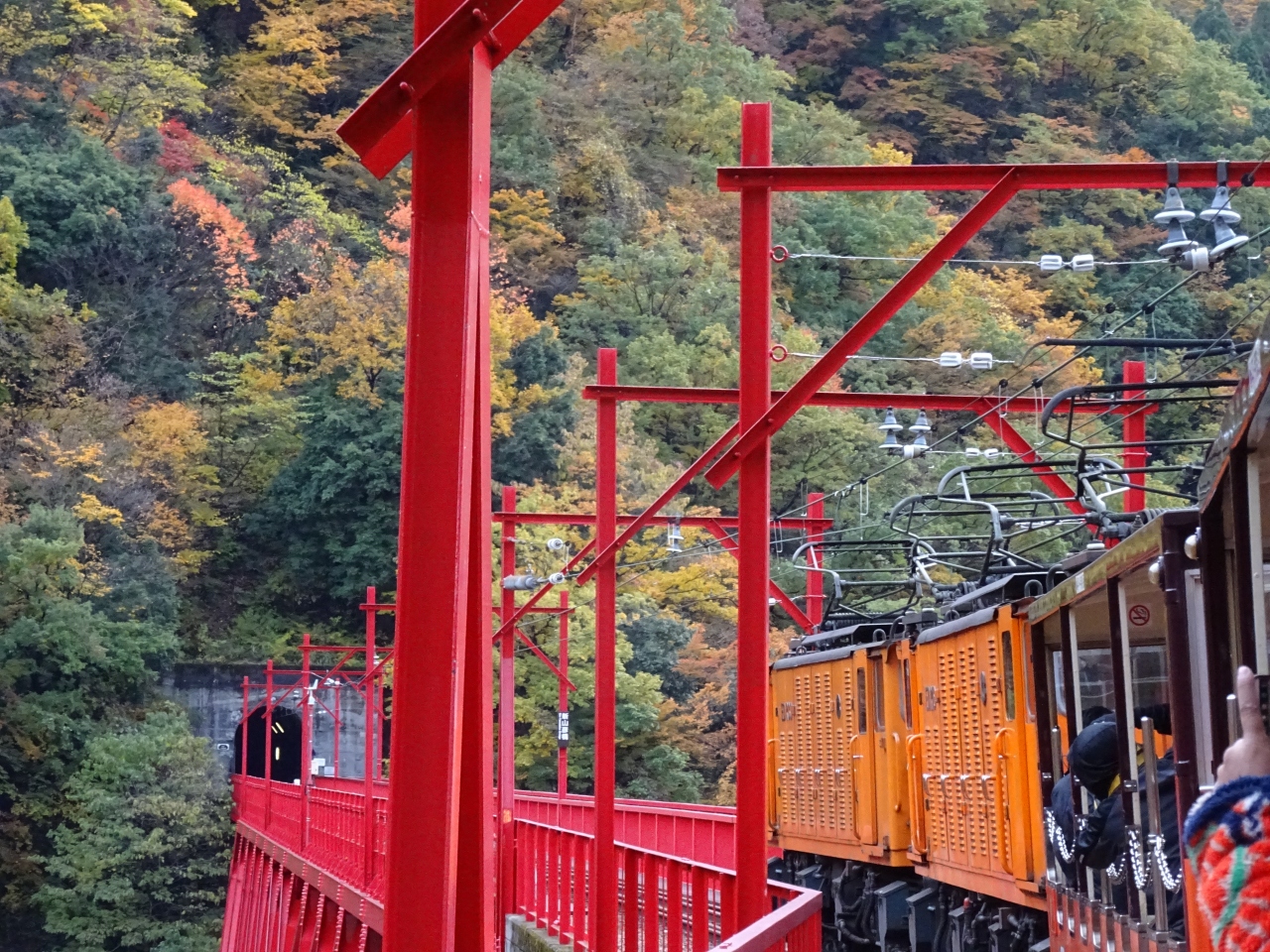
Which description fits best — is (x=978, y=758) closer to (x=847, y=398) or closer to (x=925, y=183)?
(x=925, y=183)

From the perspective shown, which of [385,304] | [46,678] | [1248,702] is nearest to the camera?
[1248,702]

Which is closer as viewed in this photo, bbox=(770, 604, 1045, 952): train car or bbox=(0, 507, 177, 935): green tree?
bbox=(770, 604, 1045, 952): train car

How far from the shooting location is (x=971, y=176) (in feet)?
36.3

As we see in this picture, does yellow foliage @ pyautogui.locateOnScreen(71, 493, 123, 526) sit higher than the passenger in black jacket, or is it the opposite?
yellow foliage @ pyautogui.locateOnScreen(71, 493, 123, 526)

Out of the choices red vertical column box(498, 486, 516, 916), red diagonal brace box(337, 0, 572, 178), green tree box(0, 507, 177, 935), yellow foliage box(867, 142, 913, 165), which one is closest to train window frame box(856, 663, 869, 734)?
red vertical column box(498, 486, 516, 916)

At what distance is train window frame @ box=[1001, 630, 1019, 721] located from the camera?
11.5 metres

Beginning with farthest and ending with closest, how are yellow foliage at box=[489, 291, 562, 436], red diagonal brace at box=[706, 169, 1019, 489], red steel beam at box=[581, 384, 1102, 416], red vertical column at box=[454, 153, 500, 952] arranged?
yellow foliage at box=[489, 291, 562, 436]
red steel beam at box=[581, 384, 1102, 416]
red diagonal brace at box=[706, 169, 1019, 489]
red vertical column at box=[454, 153, 500, 952]

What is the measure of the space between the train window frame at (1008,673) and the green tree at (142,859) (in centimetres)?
3437

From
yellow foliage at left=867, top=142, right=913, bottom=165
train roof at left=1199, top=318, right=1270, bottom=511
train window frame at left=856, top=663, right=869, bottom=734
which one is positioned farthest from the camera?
yellow foliage at left=867, top=142, right=913, bottom=165

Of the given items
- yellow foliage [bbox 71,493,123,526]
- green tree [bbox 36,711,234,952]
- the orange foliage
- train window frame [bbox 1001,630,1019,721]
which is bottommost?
green tree [bbox 36,711,234,952]

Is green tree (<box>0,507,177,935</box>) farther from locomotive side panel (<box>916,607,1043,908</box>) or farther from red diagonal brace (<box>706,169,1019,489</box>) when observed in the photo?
red diagonal brace (<box>706,169,1019,489</box>)

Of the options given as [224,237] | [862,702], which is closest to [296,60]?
[224,237]

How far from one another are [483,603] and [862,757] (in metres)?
12.2

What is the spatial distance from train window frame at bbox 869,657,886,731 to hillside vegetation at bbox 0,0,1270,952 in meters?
26.8
